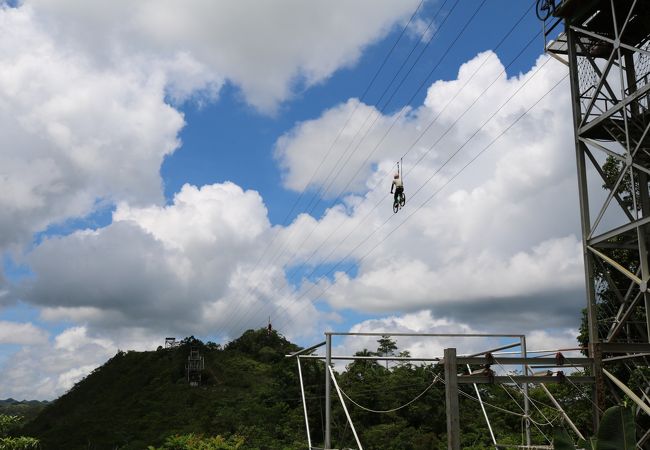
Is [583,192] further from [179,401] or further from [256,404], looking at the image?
[179,401]

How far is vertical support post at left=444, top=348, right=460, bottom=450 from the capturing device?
10.5 metres

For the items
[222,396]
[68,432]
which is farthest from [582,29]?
[68,432]

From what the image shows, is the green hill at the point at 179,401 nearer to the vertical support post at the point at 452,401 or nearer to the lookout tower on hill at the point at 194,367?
the lookout tower on hill at the point at 194,367

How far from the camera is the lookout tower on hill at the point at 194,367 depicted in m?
53.3

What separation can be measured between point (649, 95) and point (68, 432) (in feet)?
142

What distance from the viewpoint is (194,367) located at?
54.7m

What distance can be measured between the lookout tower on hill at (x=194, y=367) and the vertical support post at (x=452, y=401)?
44.5 meters

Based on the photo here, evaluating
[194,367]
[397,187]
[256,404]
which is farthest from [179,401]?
[397,187]

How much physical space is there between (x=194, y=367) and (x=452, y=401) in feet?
154

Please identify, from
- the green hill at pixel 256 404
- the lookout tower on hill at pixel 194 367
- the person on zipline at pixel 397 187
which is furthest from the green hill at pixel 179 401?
the person on zipline at pixel 397 187

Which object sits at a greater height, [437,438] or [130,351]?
[130,351]

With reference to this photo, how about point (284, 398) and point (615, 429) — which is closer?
point (615, 429)

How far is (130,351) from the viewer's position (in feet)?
219

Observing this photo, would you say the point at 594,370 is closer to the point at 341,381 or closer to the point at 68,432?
the point at 341,381
